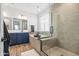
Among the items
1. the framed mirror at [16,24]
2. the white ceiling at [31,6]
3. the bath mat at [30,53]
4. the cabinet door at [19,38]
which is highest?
the white ceiling at [31,6]

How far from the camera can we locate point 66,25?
1.76 meters

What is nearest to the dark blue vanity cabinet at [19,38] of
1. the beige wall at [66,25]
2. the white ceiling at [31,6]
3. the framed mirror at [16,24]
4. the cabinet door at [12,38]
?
the cabinet door at [12,38]

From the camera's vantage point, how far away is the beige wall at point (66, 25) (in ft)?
5.48

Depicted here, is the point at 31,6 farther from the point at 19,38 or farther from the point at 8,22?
the point at 19,38

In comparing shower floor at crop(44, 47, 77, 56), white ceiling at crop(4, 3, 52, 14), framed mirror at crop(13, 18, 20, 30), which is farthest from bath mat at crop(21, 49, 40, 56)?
white ceiling at crop(4, 3, 52, 14)

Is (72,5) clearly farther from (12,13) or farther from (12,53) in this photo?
(12,53)

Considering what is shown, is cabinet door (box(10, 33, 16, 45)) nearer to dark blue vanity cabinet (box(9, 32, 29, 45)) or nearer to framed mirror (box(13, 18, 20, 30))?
dark blue vanity cabinet (box(9, 32, 29, 45))

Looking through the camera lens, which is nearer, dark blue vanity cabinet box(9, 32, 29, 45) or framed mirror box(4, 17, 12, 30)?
framed mirror box(4, 17, 12, 30)

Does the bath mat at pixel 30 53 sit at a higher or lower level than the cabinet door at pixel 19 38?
lower

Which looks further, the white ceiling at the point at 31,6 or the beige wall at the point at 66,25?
the beige wall at the point at 66,25

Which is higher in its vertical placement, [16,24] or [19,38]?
[16,24]

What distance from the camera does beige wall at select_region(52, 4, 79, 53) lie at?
1669 millimetres

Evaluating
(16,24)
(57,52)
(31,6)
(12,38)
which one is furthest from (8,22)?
(57,52)

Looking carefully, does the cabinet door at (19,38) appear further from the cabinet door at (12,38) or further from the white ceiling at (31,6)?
the white ceiling at (31,6)
